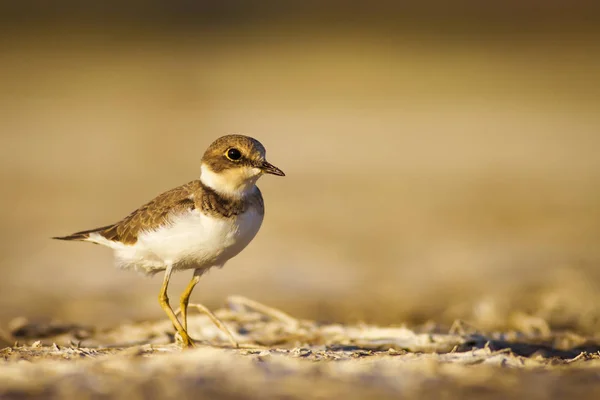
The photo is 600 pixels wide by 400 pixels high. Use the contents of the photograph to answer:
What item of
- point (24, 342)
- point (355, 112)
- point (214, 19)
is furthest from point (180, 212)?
point (214, 19)

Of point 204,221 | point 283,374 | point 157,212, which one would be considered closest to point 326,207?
point 157,212

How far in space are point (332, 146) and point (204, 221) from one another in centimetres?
1243

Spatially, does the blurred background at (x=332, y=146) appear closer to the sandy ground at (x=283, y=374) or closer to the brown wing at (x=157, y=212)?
the brown wing at (x=157, y=212)

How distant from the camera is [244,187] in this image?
5.48 metres

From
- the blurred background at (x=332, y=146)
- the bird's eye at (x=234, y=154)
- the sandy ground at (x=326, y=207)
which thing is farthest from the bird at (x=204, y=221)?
the blurred background at (x=332, y=146)

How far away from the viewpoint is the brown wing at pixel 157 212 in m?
5.36

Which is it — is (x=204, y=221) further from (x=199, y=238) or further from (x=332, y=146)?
(x=332, y=146)

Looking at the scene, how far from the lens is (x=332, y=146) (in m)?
A: 17.5

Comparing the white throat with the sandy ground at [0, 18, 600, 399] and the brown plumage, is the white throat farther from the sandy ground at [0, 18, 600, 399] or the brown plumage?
the sandy ground at [0, 18, 600, 399]

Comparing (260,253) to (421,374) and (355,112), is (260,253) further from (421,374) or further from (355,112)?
(355,112)

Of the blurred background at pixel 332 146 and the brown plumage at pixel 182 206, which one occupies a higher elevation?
the blurred background at pixel 332 146

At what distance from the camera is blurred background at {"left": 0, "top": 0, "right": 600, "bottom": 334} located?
9047 millimetres

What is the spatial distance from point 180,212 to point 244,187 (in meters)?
0.42

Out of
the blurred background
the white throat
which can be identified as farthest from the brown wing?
the blurred background
